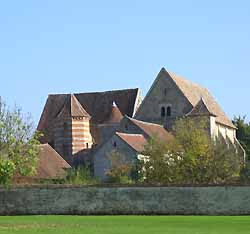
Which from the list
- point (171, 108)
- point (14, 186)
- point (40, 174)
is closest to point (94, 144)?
point (171, 108)

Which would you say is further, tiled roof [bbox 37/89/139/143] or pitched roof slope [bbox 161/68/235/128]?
tiled roof [bbox 37/89/139/143]

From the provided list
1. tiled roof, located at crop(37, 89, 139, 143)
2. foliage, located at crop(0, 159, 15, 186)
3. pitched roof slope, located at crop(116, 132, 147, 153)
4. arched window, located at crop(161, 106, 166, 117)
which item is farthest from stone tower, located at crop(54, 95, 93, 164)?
foliage, located at crop(0, 159, 15, 186)

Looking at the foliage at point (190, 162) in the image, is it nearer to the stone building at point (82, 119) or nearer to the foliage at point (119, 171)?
the foliage at point (119, 171)

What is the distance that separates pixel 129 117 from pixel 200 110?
317 inches

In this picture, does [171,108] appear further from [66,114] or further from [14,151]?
[14,151]

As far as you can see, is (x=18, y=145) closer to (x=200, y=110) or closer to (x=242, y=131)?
(x=200, y=110)

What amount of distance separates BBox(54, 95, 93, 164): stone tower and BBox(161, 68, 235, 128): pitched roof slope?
36.9ft

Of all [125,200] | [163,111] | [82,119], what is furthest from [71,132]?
[125,200]

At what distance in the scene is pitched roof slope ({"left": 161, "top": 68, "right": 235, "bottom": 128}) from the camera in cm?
7938

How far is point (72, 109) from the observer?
79.9 metres

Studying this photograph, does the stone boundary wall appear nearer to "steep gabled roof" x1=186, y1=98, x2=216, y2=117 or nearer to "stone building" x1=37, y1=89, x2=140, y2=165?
"stone building" x1=37, y1=89, x2=140, y2=165

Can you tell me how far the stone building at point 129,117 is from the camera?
75.7m

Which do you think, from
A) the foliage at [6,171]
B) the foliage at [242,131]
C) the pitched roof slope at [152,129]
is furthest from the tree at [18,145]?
the foliage at [242,131]

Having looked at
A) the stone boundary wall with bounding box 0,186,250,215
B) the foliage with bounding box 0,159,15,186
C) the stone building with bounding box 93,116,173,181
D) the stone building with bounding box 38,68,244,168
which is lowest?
the stone boundary wall with bounding box 0,186,250,215
